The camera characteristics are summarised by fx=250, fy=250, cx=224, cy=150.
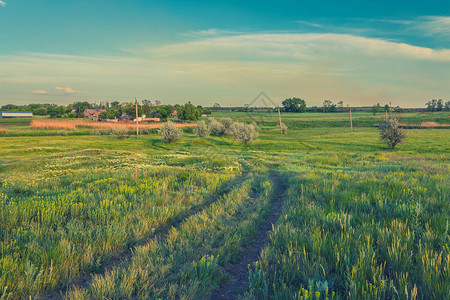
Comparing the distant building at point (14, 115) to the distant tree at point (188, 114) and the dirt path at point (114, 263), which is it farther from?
the dirt path at point (114, 263)

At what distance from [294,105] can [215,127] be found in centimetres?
12256

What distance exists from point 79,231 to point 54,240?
48 centimetres

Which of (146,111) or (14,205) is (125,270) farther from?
(146,111)

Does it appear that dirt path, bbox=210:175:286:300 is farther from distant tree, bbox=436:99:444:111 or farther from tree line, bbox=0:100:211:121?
distant tree, bbox=436:99:444:111

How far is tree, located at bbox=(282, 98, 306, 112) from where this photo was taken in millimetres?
170875

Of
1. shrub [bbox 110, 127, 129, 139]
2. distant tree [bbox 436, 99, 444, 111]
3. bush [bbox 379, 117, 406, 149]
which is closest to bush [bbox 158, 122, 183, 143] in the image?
shrub [bbox 110, 127, 129, 139]

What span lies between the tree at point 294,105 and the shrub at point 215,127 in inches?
4677

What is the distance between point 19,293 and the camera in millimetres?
3771

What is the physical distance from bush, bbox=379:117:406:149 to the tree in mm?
133440

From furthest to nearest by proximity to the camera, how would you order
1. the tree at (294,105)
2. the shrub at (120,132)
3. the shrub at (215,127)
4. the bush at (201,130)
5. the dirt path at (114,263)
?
the tree at (294,105), the shrub at (215,127), the bush at (201,130), the shrub at (120,132), the dirt path at (114,263)

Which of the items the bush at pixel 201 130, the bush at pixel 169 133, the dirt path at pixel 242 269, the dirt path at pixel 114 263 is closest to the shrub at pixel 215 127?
the bush at pixel 201 130

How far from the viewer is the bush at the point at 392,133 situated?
39.5m

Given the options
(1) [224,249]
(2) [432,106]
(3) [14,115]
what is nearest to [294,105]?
(2) [432,106]

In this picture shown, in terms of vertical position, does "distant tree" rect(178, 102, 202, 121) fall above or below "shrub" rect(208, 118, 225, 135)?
above
